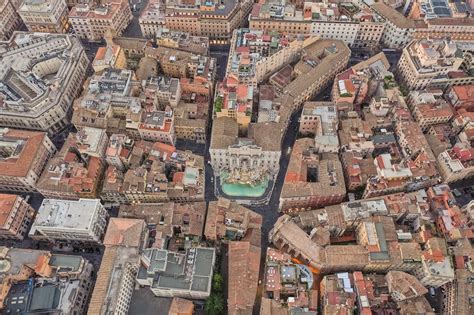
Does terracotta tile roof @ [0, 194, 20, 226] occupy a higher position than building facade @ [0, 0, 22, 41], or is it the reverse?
building facade @ [0, 0, 22, 41]

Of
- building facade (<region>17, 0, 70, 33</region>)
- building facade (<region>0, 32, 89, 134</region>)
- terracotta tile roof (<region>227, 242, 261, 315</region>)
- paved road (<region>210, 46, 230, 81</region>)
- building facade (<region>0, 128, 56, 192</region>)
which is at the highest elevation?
building facade (<region>17, 0, 70, 33</region>)

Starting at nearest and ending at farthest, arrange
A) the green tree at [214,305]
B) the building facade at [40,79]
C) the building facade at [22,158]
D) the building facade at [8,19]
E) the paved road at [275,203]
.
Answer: the green tree at [214,305] → the paved road at [275,203] → the building facade at [22,158] → the building facade at [40,79] → the building facade at [8,19]

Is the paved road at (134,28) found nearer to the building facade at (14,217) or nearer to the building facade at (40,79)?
the building facade at (40,79)

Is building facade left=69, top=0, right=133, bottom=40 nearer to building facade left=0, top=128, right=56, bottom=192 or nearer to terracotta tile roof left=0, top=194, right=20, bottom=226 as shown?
building facade left=0, top=128, right=56, bottom=192

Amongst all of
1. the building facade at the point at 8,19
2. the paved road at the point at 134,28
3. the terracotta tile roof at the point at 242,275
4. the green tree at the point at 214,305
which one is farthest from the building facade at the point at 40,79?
the green tree at the point at 214,305

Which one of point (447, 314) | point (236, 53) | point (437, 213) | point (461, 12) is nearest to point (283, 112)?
point (236, 53)

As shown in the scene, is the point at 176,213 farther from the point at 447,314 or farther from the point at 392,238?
the point at 447,314

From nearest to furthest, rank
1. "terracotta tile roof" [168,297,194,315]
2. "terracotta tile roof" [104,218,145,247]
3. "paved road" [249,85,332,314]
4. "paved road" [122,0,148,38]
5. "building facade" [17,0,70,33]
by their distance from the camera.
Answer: "terracotta tile roof" [168,297,194,315] → "terracotta tile roof" [104,218,145,247] → "paved road" [249,85,332,314] → "building facade" [17,0,70,33] → "paved road" [122,0,148,38]

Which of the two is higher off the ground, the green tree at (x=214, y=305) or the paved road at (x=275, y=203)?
the paved road at (x=275, y=203)

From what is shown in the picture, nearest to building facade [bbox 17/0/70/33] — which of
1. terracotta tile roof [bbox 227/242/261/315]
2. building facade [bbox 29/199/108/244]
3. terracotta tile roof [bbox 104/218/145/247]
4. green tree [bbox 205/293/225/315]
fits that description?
building facade [bbox 29/199/108/244]
